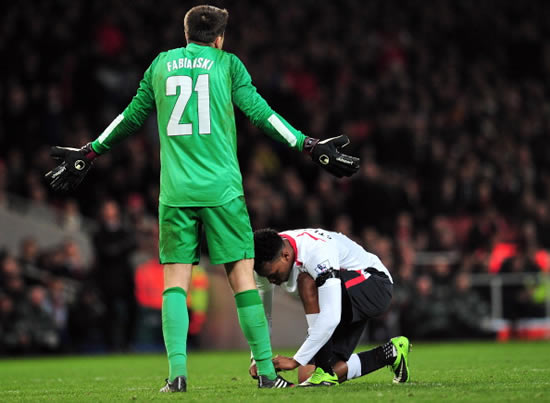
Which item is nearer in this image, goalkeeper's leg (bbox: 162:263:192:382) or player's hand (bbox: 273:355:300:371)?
goalkeeper's leg (bbox: 162:263:192:382)

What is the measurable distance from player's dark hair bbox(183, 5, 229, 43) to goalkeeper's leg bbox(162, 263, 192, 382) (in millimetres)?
1356

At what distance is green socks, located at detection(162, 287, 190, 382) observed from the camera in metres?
6.09

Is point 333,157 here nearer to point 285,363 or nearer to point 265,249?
point 265,249

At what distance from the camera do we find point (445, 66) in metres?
22.2

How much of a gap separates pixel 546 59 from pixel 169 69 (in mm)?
18611

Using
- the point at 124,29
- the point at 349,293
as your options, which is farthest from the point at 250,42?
the point at 349,293

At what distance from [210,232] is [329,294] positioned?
849 mm

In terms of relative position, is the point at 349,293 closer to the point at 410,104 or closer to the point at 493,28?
the point at 410,104

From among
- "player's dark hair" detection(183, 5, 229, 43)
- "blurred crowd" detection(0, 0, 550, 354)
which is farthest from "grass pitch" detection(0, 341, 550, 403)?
"blurred crowd" detection(0, 0, 550, 354)

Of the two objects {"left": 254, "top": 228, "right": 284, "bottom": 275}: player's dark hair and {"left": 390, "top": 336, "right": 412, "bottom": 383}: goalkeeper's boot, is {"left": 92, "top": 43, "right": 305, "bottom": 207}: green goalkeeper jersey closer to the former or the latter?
{"left": 254, "top": 228, "right": 284, "bottom": 275}: player's dark hair

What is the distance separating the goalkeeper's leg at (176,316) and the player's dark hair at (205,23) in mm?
1356

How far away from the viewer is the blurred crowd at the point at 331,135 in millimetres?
15727

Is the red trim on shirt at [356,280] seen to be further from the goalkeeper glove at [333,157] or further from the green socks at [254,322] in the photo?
the goalkeeper glove at [333,157]

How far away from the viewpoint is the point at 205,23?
20.7 feet
